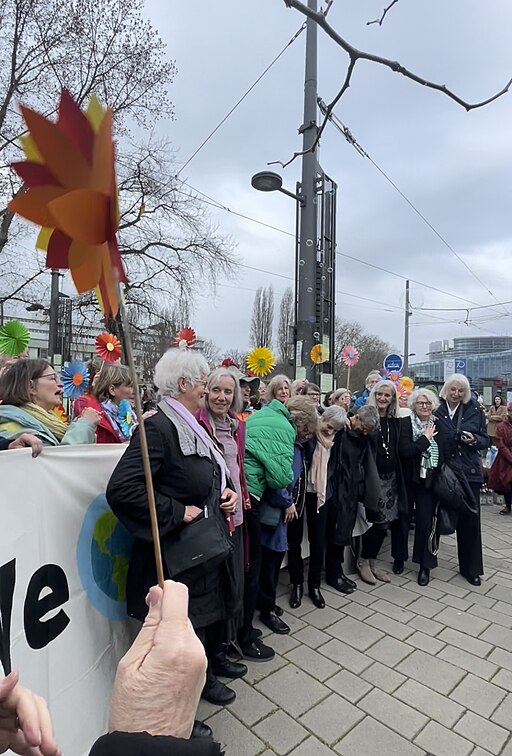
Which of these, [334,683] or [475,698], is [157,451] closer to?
[334,683]

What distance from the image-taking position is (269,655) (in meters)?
2.79

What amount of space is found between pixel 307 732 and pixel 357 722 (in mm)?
276

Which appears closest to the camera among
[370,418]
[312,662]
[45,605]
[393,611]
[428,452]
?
[45,605]

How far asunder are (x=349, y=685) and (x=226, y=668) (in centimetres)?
73

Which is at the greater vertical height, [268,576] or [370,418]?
[370,418]

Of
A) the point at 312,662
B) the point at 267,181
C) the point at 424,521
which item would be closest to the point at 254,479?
the point at 312,662

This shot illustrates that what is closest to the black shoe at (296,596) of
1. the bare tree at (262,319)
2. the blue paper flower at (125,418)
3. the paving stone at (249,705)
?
the paving stone at (249,705)

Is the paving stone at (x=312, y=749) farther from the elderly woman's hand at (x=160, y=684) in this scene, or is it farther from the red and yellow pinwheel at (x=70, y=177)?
the red and yellow pinwheel at (x=70, y=177)

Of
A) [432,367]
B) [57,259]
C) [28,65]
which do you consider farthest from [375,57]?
[432,367]

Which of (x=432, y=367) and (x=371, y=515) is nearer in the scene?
(x=371, y=515)

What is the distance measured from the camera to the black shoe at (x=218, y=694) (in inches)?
93.0

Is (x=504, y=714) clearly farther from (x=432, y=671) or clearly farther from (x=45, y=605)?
(x=45, y=605)

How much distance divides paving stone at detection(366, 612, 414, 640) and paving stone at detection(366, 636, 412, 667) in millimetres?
82

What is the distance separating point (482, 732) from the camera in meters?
2.20
